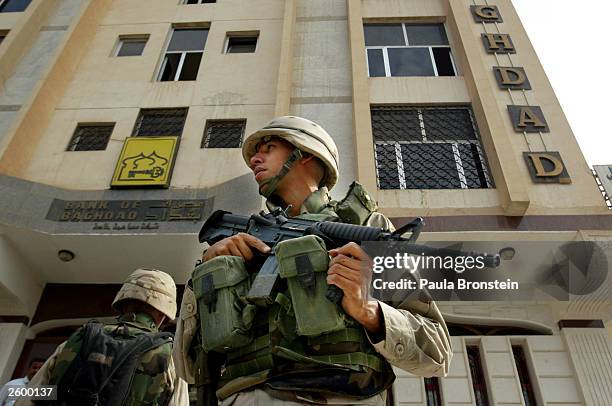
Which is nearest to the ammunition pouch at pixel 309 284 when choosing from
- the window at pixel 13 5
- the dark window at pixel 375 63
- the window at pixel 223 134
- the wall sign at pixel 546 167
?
the wall sign at pixel 546 167

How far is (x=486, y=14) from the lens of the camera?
8625 millimetres

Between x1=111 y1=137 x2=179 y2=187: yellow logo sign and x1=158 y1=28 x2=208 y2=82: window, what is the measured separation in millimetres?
2078

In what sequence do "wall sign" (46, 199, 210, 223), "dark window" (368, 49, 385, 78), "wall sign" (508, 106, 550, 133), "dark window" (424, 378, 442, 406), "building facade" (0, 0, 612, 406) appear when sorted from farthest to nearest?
"dark window" (368, 49, 385, 78), "wall sign" (508, 106, 550, 133), "wall sign" (46, 199, 210, 223), "building facade" (0, 0, 612, 406), "dark window" (424, 378, 442, 406)

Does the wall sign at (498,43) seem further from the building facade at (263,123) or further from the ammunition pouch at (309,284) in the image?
the ammunition pouch at (309,284)

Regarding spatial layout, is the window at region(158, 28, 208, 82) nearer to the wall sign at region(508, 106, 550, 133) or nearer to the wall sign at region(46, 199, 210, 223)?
the wall sign at region(46, 199, 210, 223)

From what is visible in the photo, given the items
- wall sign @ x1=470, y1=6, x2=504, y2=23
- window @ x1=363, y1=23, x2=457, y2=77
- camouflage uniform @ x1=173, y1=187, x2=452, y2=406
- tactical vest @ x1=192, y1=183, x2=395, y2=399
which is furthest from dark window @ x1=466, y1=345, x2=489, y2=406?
wall sign @ x1=470, y1=6, x2=504, y2=23

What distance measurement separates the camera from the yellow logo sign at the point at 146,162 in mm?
6207

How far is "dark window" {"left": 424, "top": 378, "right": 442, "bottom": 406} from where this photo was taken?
496cm

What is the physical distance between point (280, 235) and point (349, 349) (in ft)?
2.02

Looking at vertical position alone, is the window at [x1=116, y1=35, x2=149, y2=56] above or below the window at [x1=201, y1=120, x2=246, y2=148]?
above

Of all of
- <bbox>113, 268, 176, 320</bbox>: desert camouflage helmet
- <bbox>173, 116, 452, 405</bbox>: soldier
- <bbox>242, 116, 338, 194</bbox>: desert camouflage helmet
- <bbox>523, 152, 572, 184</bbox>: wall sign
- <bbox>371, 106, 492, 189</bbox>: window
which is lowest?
<bbox>173, 116, 452, 405</bbox>: soldier

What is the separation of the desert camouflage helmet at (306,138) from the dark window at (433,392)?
11.6 ft

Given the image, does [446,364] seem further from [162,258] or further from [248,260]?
[162,258]

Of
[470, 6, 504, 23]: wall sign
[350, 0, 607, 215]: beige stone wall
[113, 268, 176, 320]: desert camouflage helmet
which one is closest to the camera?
[113, 268, 176, 320]: desert camouflage helmet
